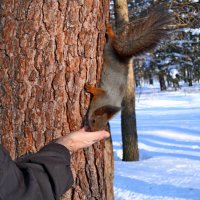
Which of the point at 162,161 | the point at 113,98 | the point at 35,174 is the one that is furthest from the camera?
the point at 162,161

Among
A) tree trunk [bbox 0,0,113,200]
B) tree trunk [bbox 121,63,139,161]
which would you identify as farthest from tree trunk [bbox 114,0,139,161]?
tree trunk [bbox 0,0,113,200]

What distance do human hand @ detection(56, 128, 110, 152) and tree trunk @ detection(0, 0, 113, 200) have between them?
21 centimetres

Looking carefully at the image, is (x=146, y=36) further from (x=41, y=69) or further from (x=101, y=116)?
(x=41, y=69)

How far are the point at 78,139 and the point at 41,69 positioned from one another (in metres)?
0.46

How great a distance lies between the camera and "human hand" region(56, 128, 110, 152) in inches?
81.9

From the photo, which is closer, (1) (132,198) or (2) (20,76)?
(2) (20,76)

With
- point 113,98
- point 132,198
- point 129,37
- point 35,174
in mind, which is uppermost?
point 129,37

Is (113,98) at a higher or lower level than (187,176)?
higher

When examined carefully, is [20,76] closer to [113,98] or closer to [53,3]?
[53,3]

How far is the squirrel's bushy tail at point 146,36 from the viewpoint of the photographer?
2.77 metres

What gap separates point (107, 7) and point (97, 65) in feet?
1.23

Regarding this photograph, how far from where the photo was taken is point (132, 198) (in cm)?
579

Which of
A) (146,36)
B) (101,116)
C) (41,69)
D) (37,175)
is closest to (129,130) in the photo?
(146,36)

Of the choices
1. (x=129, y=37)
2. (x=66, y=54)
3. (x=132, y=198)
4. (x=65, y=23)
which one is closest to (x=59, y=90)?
(x=66, y=54)
